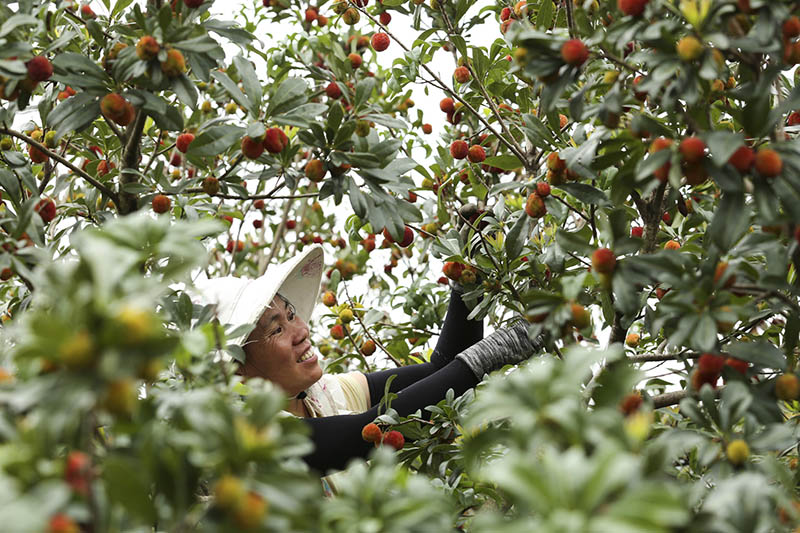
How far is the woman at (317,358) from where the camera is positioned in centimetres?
188

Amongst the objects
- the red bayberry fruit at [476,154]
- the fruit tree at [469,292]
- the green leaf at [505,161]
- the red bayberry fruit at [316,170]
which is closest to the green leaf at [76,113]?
the fruit tree at [469,292]

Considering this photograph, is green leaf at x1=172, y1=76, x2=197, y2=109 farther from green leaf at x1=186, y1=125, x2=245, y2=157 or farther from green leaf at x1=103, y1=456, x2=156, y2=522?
green leaf at x1=103, y1=456, x2=156, y2=522

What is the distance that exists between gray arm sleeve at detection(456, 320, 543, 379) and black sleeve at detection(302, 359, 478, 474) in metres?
0.06

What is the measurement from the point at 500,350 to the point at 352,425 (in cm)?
47

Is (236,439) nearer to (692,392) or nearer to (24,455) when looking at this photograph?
(24,455)

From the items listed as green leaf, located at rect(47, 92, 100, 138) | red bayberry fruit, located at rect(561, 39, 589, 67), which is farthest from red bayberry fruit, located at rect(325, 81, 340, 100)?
red bayberry fruit, located at rect(561, 39, 589, 67)

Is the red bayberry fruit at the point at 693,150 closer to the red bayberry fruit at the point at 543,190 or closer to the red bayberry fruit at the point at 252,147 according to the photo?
the red bayberry fruit at the point at 543,190

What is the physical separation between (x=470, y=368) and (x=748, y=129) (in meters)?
1.14

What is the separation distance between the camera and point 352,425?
1871 mm

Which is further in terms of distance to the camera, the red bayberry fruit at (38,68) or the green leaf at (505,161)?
the green leaf at (505,161)

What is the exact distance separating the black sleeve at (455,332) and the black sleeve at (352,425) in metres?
0.29

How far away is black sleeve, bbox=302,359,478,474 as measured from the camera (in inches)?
73.0

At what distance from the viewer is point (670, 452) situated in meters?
0.70

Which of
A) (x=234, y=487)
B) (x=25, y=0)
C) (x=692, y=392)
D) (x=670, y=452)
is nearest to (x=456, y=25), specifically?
(x=25, y=0)
